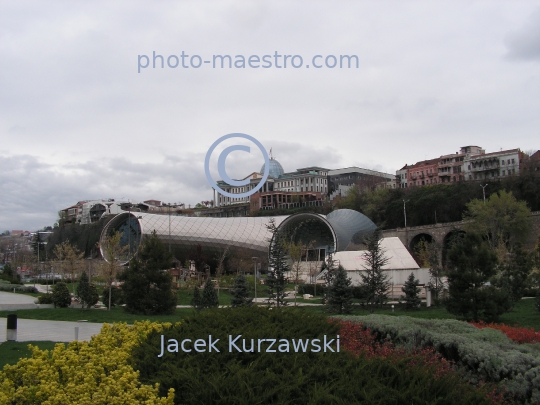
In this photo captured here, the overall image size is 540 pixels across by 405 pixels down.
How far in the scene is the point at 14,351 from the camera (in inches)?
348

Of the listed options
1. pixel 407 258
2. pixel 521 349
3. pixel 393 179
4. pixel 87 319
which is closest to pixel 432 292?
pixel 407 258

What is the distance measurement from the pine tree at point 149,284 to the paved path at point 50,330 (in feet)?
7.81

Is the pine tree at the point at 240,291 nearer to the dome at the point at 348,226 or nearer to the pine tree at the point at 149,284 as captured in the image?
the pine tree at the point at 149,284

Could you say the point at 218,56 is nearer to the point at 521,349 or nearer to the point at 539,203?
the point at 521,349

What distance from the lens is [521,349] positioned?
6.02 m

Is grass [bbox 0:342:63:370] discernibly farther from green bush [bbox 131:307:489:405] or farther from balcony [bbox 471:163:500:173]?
balcony [bbox 471:163:500:173]

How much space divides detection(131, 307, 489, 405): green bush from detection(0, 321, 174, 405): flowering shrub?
0.72ft

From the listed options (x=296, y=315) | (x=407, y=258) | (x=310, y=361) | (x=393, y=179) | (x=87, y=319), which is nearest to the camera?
(x=310, y=361)

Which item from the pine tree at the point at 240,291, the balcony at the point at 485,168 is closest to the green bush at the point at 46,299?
the pine tree at the point at 240,291

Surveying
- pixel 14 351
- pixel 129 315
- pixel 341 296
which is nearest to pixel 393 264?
pixel 341 296

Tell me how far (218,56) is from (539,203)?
43.3m

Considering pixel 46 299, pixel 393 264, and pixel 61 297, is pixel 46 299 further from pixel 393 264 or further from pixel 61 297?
pixel 393 264

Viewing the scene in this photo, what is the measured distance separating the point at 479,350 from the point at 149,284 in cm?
1248

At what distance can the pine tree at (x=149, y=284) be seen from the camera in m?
16.3
